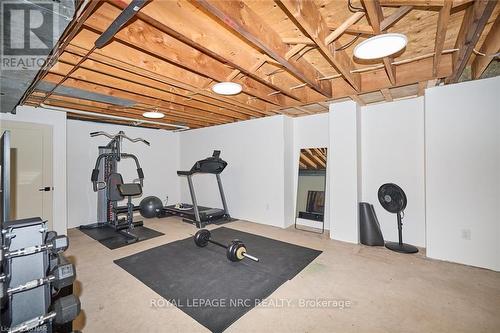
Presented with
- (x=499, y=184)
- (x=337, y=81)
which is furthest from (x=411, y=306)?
(x=337, y=81)

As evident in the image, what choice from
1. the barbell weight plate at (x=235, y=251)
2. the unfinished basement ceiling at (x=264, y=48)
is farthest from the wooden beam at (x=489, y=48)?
the barbell weight plate at (x=235, y=251)

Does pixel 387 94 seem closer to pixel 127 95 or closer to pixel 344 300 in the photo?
pixel 344 300

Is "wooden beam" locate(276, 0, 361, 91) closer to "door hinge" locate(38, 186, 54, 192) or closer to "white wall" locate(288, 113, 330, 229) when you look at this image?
"white wall" locate(288, 113, 330, 229)

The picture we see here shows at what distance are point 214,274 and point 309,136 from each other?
11.7 ft

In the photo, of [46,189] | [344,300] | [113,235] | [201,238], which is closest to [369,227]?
[344,300]

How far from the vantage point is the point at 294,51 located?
2.25 metres

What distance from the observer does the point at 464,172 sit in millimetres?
2998

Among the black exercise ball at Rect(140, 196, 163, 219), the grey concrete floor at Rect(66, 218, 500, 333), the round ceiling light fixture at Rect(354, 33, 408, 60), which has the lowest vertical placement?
the grey concrete floor at Rect(66, 218, 500, 333)

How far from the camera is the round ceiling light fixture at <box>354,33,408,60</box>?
171 centimetres

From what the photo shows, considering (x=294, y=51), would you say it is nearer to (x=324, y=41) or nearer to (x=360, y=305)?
(x=324, y=41)

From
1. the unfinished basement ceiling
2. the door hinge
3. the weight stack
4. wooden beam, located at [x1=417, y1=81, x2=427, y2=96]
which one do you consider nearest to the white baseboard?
the weight stack

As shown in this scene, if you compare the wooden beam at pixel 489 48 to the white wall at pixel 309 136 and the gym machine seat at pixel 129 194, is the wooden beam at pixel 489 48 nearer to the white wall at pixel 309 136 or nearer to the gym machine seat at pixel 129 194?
the white wall at pixel 309 136

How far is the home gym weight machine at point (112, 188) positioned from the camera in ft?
15.0

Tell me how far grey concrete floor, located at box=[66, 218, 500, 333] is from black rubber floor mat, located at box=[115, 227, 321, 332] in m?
0.11
